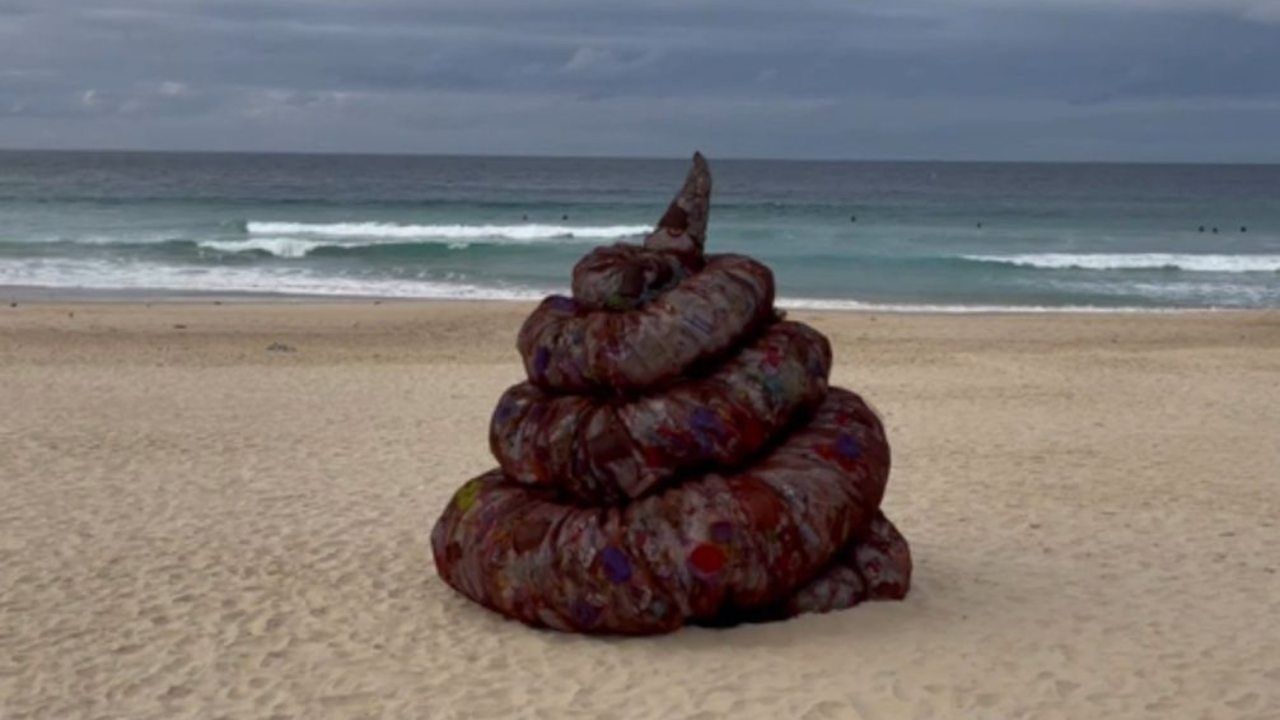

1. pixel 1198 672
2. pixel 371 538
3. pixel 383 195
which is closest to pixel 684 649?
pixel 1198 672

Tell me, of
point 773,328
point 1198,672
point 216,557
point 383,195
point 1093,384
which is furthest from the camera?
A: point 383,195

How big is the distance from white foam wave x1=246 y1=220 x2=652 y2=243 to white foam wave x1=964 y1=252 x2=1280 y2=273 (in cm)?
1471

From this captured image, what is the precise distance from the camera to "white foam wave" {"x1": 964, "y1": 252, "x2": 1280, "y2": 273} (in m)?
46.5

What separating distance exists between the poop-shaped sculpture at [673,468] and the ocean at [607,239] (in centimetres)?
2543

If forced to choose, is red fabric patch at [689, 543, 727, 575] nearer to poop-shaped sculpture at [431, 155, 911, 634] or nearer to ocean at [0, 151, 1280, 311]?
poop-shaped sculpture at [431, 155, 911, 634]

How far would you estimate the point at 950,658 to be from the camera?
26.7 feet

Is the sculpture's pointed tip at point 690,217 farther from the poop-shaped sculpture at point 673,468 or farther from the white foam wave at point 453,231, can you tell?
the white foam wave at point 453,231

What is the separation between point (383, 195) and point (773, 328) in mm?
83250

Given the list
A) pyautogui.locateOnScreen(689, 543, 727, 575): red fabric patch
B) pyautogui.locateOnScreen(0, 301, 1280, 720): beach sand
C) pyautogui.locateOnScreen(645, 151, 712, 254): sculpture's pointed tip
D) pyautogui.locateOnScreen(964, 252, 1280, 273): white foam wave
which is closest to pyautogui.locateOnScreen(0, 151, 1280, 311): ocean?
pyautogui.locateOnScreen(964, 252, 1280, 273): white foam wave

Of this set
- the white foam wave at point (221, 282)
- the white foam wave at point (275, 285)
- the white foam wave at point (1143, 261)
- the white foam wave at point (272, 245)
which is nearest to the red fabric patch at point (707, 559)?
the white foam wave at point (275, 285)

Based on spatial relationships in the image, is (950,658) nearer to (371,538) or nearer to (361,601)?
(361,601)

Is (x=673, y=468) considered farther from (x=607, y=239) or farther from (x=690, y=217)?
(x=607, y=239)

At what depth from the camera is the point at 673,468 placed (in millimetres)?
8336

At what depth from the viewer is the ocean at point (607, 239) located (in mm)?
38875
